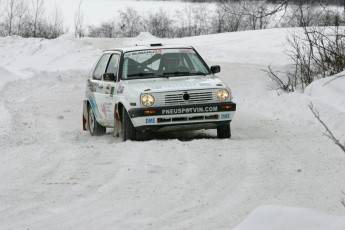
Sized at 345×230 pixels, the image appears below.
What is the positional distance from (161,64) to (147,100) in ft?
3.99

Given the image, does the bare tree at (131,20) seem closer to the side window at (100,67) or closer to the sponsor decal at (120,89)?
the side window at (100,67)

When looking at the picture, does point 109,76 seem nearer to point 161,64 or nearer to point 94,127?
point 161,64

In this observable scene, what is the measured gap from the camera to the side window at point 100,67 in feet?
42.0

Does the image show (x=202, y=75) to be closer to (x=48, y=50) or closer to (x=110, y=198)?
(x=110, y=198)

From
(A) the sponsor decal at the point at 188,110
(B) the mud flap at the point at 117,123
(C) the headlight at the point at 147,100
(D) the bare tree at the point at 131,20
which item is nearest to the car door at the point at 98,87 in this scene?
(B) the mud flap at the point at 117,123

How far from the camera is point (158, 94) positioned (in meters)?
10.7

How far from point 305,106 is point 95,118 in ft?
14.3

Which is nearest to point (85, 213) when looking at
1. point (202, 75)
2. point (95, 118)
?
point (202, 75)

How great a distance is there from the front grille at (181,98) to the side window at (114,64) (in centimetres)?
148

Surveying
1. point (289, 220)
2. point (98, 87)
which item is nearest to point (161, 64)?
point (98, 87)

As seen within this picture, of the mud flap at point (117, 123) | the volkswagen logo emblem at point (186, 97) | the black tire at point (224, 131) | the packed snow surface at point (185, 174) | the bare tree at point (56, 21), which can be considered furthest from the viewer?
the bare tree at point (56, 21)

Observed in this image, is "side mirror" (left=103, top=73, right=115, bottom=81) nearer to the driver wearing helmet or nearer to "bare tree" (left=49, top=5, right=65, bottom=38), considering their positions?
the driver wearing helmet

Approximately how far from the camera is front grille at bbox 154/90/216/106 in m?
10.7

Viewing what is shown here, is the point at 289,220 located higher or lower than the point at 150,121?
higher
